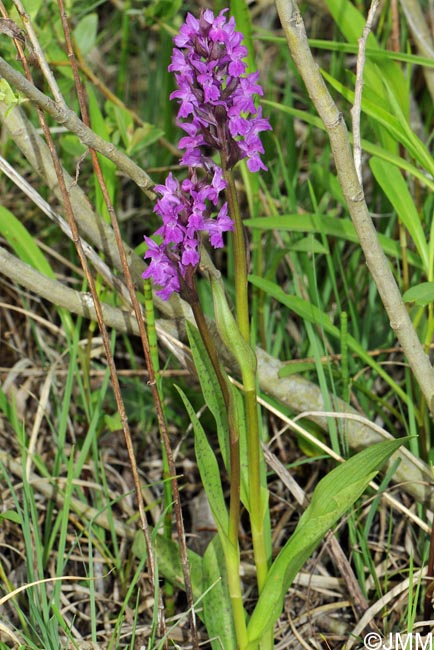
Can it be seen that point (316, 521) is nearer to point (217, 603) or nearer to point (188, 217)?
point (217, 603)

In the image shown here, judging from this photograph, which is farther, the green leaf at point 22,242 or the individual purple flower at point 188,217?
the green leaf at point 22,242

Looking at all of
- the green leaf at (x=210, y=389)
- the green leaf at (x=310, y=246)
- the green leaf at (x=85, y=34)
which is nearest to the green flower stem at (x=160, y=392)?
the green leaf at (x=210, y=389)

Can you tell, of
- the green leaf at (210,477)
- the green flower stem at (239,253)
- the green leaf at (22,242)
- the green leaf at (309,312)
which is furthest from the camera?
the green leaf at (22,242)

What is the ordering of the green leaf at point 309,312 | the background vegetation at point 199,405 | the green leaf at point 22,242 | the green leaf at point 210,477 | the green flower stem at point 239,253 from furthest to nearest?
the green leaf at point 22,242 < the green leaf at point 309,312 < the background vegetation at point 199,405 < the green leaf at point 210,477 < the green flower stem at point 239,253

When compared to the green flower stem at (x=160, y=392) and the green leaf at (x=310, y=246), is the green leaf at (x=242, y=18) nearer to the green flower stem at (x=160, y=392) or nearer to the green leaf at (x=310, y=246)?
the green leaf at (x=310, y=246)

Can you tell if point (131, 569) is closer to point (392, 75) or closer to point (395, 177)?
point (395, 177)

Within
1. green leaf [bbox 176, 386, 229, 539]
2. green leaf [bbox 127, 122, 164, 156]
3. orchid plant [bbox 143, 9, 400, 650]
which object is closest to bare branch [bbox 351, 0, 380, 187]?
orchid plant [bbox 143, 9, 400, 650]
